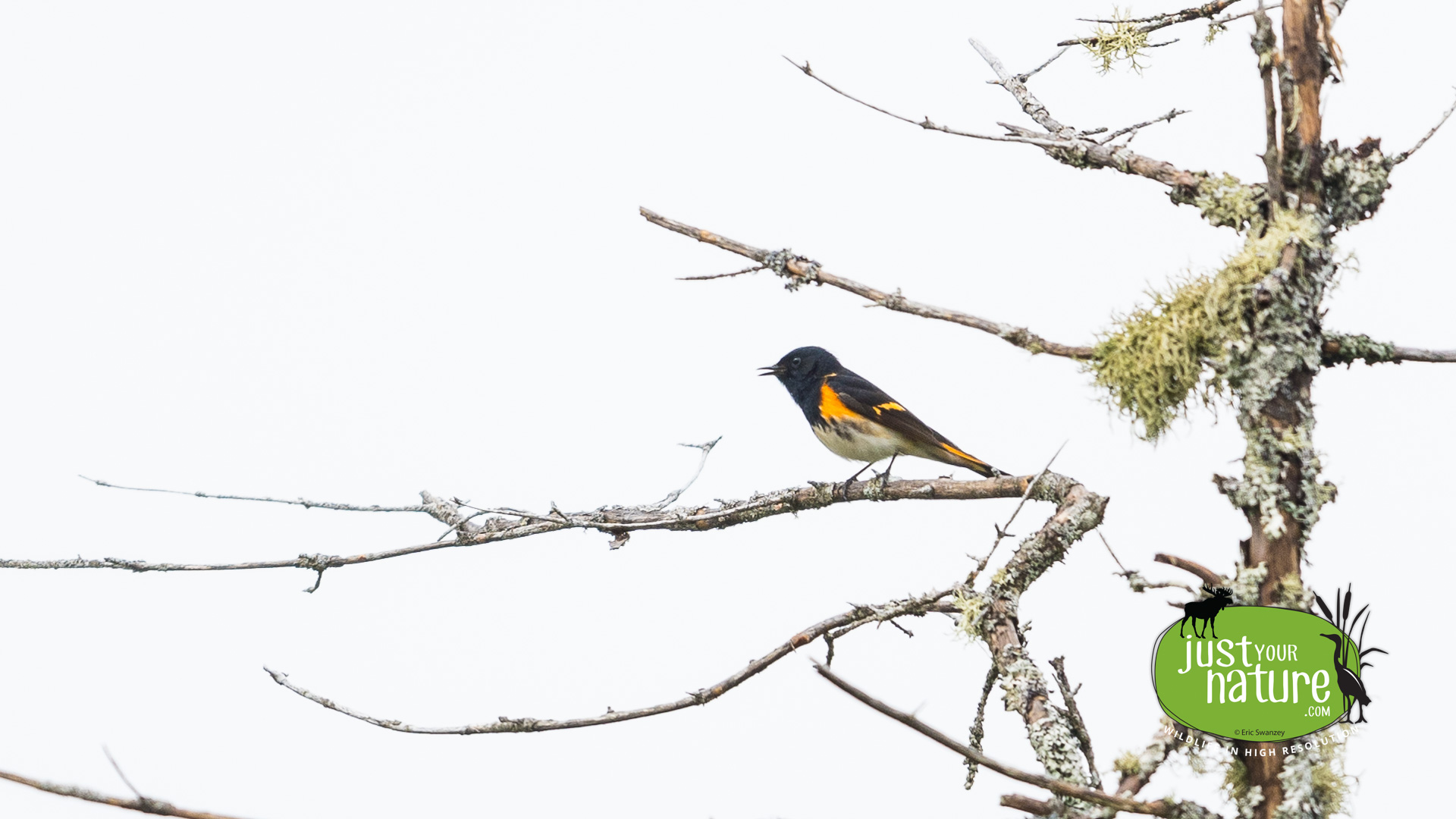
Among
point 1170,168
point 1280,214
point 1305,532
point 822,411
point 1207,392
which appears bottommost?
point 1305,532

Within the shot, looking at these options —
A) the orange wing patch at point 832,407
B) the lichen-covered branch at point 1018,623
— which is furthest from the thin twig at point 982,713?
the orange wing patch at point 832,407

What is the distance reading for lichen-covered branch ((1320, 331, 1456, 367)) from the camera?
6.74 ft

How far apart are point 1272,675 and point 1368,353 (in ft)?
1.88

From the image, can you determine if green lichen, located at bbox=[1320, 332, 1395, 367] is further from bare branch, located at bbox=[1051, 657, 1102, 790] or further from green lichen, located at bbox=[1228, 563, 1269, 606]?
bare branch, located at bbox=[1051, 657, 1102, 790]

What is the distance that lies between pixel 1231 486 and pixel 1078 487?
62cm

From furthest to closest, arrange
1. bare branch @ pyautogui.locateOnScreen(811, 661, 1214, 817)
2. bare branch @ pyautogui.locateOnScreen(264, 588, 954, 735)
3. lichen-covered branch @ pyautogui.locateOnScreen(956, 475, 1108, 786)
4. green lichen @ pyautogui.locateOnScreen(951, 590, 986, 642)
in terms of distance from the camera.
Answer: green lichen @ pyautogui.locateOnScreen(951, 590, 986, 642)
bare branch @ pyautogui.locateOnScreen(264, 588, 954, 735)
lichen-covered branch @ pyautogui.locateOnScreen(956, 475, 1108, 786)
bare branch @ pyautogui.locateOnScreen(811, 661, 1214, 817)

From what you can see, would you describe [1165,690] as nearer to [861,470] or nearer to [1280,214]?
[1280,214]

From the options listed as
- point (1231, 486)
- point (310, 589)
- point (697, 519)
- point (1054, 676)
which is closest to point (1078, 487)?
point (1054, 676)

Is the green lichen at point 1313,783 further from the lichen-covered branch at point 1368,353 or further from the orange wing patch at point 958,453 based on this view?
the orange wing patch at point 958,453

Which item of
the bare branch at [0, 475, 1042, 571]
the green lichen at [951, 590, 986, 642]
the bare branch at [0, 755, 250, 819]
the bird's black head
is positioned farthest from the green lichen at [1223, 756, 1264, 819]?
the bird's black head

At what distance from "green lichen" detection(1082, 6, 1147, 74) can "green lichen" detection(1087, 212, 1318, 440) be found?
940 mm

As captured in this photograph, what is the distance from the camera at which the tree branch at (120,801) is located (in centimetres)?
172

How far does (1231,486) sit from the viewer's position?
6.61 feet

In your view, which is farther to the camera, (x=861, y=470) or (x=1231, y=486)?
(x=861, y=470)
